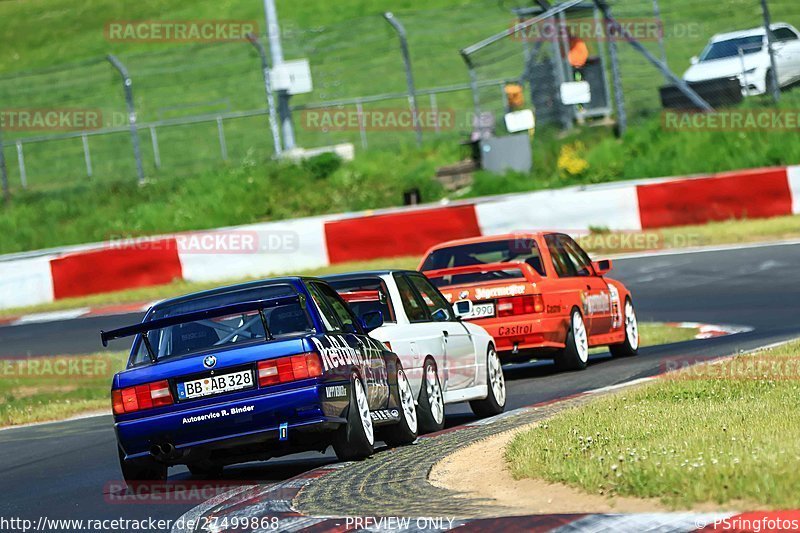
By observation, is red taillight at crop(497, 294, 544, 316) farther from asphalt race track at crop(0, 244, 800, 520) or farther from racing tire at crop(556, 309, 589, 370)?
asphalt race track at crop(0, 244, 800, 520)

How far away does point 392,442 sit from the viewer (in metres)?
10.4

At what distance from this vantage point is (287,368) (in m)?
8.88

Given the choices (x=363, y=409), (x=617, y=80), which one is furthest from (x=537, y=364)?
(x=617, y=80)

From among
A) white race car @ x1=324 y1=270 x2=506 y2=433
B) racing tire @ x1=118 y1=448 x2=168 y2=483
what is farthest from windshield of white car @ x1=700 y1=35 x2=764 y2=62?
racing tire @ x1=118 y1=448 x2=168 y2=483

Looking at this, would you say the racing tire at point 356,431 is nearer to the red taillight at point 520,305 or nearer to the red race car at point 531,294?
the red race car at point 531,294

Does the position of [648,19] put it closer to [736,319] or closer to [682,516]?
[736,319]

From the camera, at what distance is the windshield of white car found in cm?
3042

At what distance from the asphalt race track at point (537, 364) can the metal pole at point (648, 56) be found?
6.36 meters

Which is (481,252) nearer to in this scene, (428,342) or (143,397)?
(428,342)

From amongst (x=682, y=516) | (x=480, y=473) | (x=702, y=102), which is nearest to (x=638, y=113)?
(x=702, y=102)

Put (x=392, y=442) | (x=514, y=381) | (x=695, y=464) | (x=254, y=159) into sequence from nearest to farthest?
(x=695, y=464) < (x=392, y=442) < (x=514, y=381) < (x=254, y=159)

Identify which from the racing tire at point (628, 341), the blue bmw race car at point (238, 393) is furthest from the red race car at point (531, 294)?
the blue bmw race car at point (238, 393)

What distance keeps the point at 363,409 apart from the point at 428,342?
2.02 metres

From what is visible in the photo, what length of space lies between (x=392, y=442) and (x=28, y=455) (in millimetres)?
3415
